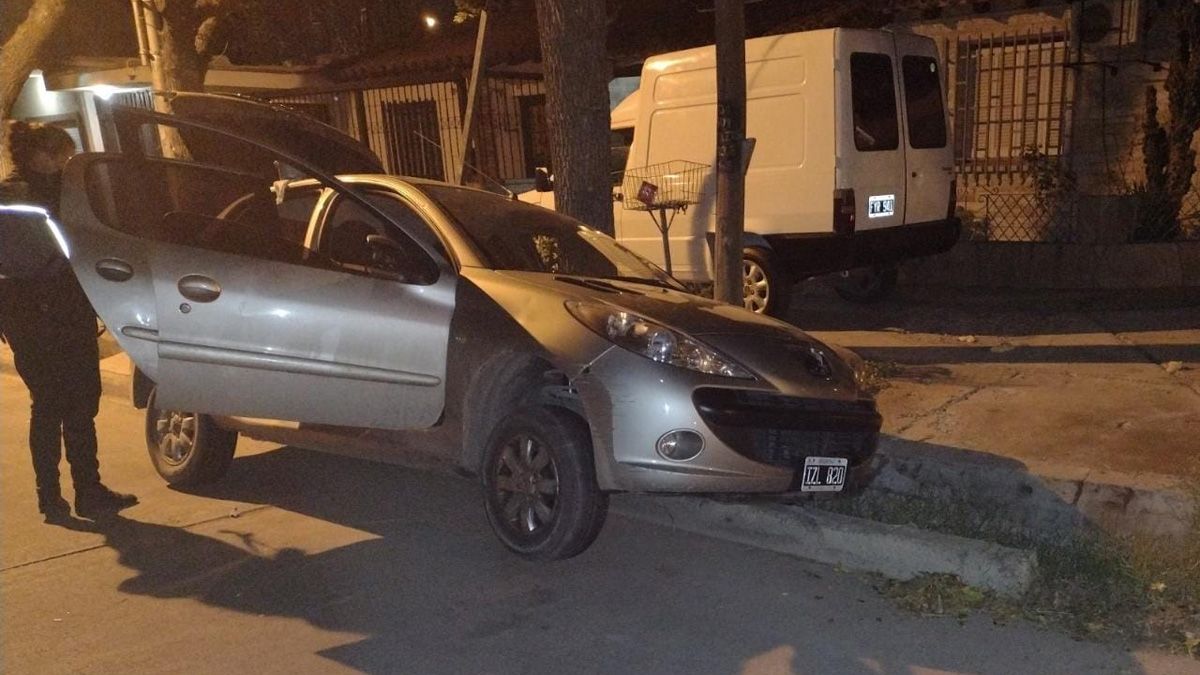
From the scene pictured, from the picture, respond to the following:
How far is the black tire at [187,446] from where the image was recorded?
5.48 m

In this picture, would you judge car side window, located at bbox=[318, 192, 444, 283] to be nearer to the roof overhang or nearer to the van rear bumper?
the van rear bumper

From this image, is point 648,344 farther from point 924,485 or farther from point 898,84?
point 898,84

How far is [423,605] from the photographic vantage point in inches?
161

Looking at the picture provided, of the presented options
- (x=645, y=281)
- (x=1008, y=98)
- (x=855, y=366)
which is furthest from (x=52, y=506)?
(x=1008, y=98)

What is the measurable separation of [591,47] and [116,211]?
3165 mm

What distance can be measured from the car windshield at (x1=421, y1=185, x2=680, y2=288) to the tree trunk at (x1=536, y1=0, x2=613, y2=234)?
1047 mm

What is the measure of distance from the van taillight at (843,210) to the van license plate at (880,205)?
10.6 inches

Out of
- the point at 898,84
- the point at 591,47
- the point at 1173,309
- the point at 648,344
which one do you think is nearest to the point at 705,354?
the point at 648,344

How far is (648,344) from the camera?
4.11m

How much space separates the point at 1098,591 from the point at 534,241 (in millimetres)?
3038

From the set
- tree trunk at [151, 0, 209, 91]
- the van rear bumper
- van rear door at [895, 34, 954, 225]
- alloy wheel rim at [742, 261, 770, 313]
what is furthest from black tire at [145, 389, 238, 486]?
van rear door at [895, 34, 954, 225]

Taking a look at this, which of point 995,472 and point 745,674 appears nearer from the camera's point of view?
point 745,674

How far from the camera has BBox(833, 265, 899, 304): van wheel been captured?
32.2 ft

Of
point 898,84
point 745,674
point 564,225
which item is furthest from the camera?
point 898,84
